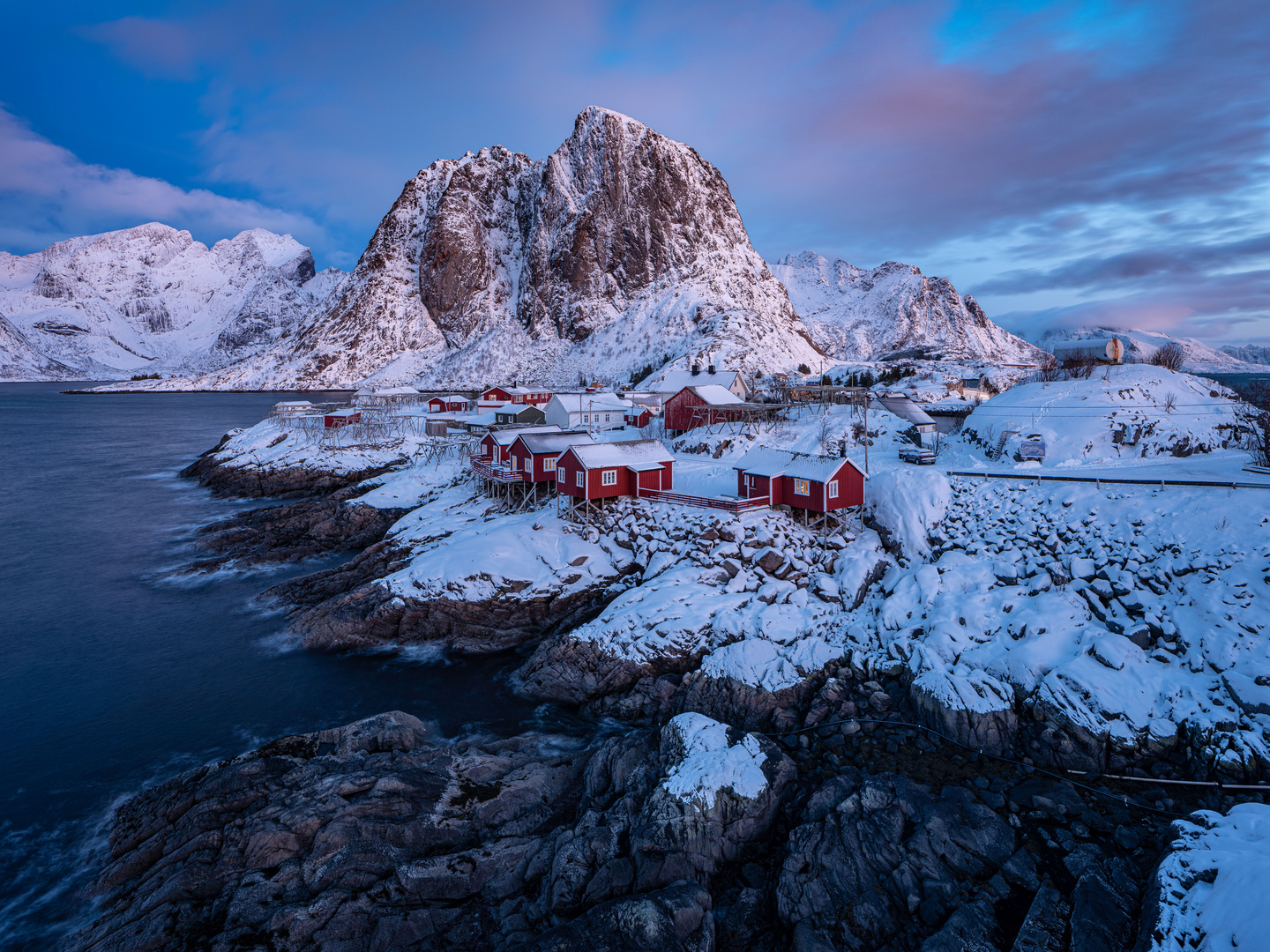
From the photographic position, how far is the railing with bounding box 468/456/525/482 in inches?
1543

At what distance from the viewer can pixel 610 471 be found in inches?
1368

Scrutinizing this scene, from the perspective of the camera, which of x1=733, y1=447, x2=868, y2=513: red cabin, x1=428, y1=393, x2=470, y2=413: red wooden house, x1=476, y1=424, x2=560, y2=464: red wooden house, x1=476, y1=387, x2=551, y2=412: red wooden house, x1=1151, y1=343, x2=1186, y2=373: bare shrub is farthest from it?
x1=428, y1=393, x2=470, y2=413: red wooden house

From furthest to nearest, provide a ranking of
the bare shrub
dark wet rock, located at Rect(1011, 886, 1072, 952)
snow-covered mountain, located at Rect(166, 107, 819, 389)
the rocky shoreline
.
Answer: snow-covered mountain, located at Rect(166, 107, 819, 389) < the bare shrub < the rocky shoreline < dark wet rock, located at Rect(1011, 886, 1072, 952)

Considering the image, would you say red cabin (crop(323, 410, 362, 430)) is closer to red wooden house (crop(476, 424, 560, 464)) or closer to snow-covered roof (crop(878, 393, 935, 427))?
red wooden house (crop(476, 424, 560, 464))

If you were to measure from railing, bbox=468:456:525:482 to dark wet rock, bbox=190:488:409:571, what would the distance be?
767 centimetres

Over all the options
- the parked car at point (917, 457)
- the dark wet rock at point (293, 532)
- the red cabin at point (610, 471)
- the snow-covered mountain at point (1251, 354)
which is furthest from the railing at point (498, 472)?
the snow-covered mountain at point (1251, 354)

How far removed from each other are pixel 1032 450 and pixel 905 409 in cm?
1755

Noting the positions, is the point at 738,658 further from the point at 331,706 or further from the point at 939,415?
the point at 939,415

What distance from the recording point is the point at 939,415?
186 ft

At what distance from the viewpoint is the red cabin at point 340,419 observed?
229 feet

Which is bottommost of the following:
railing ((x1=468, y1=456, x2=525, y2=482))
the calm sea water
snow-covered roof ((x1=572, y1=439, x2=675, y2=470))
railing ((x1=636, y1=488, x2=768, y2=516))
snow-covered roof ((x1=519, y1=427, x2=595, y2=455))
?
the calm sea water

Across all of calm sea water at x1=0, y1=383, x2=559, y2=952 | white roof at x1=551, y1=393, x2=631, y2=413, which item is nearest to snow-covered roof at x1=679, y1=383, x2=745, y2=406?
white roof at x1=551, y1=393, x2=631, y2=413

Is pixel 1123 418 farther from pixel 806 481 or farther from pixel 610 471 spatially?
pixel 610 471

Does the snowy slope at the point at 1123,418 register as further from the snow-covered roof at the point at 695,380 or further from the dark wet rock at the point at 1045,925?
the snow-covered roof at the point at 695,380
